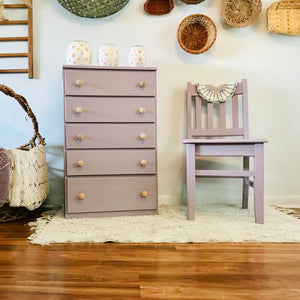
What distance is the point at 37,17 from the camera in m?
2.10

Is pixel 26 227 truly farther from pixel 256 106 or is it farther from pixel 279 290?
pixel 256 106

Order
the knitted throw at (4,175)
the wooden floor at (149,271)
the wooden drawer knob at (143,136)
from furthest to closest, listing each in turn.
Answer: the wooden drawer knob at (143,136) → the knitted throw at (4,175) → the wooden floor at (149,271)

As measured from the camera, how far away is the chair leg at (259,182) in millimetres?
1579

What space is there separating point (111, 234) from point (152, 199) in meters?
0.45

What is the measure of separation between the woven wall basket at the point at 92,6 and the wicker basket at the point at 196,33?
0.45 m

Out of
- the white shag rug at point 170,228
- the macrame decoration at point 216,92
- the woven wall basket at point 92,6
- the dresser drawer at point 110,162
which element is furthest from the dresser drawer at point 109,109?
the woven wall basket at point 92,6

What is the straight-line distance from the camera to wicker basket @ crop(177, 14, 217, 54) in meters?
2.07

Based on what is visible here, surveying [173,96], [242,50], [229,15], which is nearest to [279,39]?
[242,50]

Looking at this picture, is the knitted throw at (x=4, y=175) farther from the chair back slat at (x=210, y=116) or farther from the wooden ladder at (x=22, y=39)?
the chair back slat at (x=210, y=116)

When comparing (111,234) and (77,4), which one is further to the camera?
(77,4)

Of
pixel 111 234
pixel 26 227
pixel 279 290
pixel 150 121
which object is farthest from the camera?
pixel 150 121

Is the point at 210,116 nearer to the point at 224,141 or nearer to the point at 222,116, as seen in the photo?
the point at 222,116

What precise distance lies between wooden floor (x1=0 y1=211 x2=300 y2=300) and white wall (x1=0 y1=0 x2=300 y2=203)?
0.94 m

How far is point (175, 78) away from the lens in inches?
84.5
